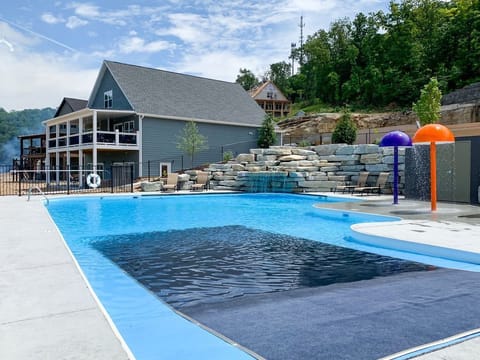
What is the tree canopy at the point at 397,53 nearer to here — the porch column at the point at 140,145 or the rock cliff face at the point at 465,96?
the rock cliff face at the point at 465,96

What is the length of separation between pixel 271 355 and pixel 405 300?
182 centimetres

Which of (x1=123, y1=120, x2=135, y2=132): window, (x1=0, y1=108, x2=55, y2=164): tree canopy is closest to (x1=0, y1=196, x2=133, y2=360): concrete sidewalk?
(x1=123, y1=120, x2=135, y2=132): window

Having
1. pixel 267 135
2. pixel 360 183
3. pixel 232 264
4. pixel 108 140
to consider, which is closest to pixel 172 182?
pixel 108 140

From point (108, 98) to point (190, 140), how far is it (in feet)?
23.8

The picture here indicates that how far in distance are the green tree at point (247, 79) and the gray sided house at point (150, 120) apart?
39.3m

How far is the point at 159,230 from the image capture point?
365 inches

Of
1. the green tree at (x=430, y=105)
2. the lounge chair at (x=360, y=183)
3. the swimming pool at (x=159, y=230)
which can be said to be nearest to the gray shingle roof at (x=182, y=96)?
the swimming pool at (x=159, y=230)

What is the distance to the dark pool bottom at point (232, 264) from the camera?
4797mm

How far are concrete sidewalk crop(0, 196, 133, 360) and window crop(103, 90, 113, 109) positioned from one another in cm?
2287

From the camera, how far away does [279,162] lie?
21.4 metres

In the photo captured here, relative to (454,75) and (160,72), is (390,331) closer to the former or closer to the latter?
(160,72)

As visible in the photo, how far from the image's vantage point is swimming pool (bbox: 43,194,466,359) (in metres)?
3.27

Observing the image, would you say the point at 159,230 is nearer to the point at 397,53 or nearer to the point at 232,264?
the point at 232,264

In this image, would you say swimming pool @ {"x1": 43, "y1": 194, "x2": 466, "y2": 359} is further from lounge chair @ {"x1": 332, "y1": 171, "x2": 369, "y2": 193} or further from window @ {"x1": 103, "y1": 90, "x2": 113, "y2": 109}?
window @ {"x1": 103, "y1": 90, "x2": 113, "y2": 109}
